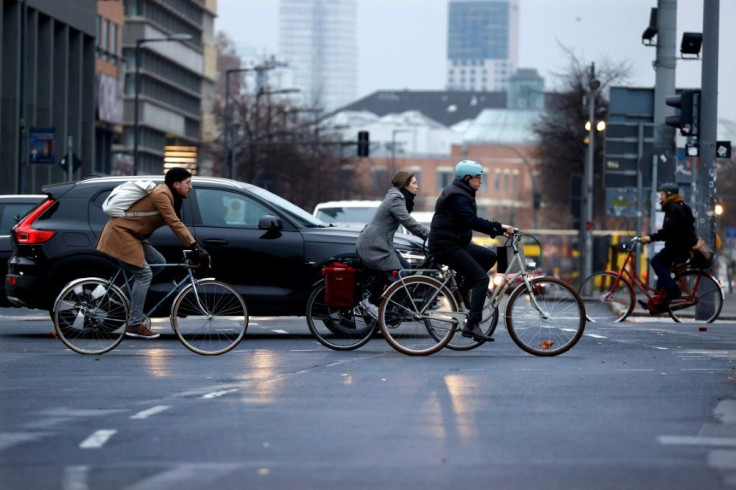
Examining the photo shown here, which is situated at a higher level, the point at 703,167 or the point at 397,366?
the point at 703,167

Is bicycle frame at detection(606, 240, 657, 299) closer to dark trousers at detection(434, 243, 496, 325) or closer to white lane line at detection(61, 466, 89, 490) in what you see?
dark trousers at detection(434, 243, 496, 325)

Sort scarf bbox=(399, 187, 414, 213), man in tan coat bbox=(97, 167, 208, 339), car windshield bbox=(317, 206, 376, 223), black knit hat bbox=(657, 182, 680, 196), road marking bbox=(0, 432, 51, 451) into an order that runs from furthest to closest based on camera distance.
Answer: car windshield bbox=(317, 206, 376, 223) < black knit hat bbox=(657, 182, 680, 196) < scarf bbox=(399, 187, 414, 213) < man in tan coat bbox=(97, 167, 208, 339) < road marking bbox=(0, 432, 51, 451)

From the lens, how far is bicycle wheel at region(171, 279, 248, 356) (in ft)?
53.1

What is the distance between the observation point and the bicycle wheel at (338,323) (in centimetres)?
1662

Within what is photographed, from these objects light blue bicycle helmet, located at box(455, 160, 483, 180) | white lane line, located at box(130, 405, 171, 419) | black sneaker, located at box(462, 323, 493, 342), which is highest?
light blue bicycle helmet, located at box(455, 160, 483, 180)

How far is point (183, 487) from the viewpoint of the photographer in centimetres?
821

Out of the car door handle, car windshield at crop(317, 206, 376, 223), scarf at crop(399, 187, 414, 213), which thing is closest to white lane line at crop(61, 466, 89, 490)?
scarf at crop(399, 187, 414, 213)

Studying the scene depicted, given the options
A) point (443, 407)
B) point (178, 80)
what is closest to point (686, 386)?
point (443, 407)

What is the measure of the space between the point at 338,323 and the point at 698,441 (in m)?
7.06

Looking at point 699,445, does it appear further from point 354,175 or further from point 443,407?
point 354,175

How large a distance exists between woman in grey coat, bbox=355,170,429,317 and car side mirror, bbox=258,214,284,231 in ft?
7.71

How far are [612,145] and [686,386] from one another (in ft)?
86.6

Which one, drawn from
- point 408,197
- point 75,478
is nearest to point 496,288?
point 408,197

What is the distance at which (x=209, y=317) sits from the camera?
16312mm
